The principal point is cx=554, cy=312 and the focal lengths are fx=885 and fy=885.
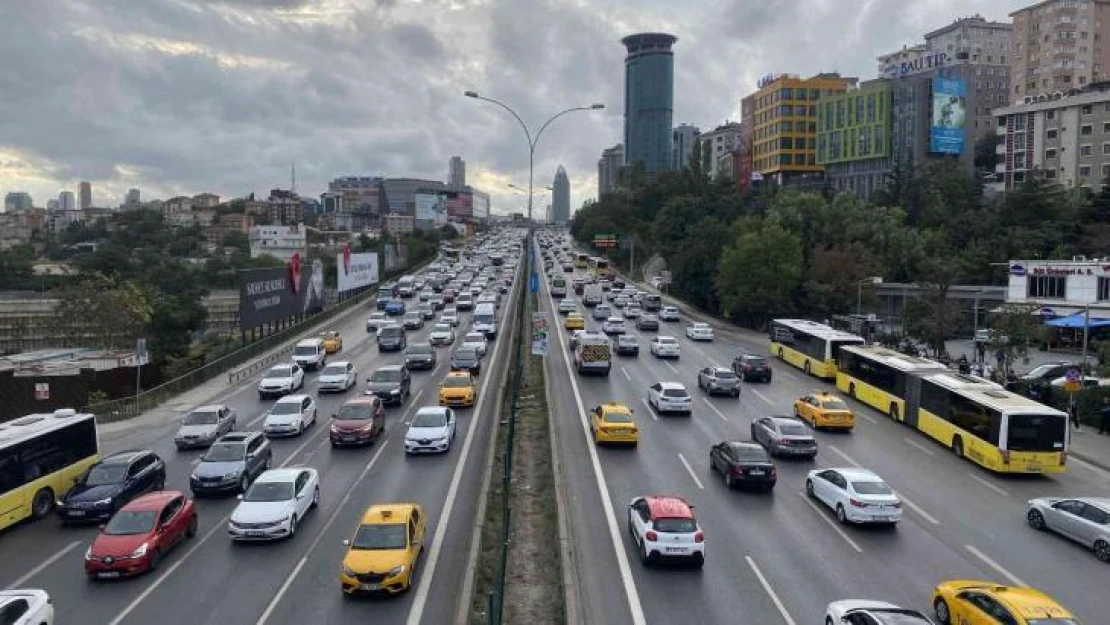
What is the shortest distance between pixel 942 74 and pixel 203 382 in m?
101

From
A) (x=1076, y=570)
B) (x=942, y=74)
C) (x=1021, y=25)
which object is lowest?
(x=1076, y=570)

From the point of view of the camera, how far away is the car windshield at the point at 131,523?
17.5 m

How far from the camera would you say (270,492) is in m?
19.8

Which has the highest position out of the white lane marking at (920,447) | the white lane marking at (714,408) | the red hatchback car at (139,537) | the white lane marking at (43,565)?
the red hatchback car at (139,537)

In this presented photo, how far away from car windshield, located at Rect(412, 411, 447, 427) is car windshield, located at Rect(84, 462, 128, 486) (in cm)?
853

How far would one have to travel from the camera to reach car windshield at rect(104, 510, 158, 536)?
17.5 meters

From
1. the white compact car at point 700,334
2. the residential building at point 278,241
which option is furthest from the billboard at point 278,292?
the residential building at point 278,241

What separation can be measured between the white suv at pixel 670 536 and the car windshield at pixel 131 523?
9.84 meters

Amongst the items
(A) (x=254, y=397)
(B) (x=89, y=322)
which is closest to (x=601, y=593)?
(A) (x=254, y=397)

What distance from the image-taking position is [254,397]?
129 ft

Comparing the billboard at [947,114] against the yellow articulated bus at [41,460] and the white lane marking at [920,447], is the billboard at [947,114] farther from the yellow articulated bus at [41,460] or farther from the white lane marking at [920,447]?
the yellow articulated bus at [41,460]

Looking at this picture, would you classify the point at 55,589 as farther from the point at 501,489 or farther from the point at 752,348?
the point at 752,348

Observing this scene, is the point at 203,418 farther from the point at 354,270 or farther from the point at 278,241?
the point at 278,241

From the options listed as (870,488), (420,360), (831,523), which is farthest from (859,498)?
(420,360)
